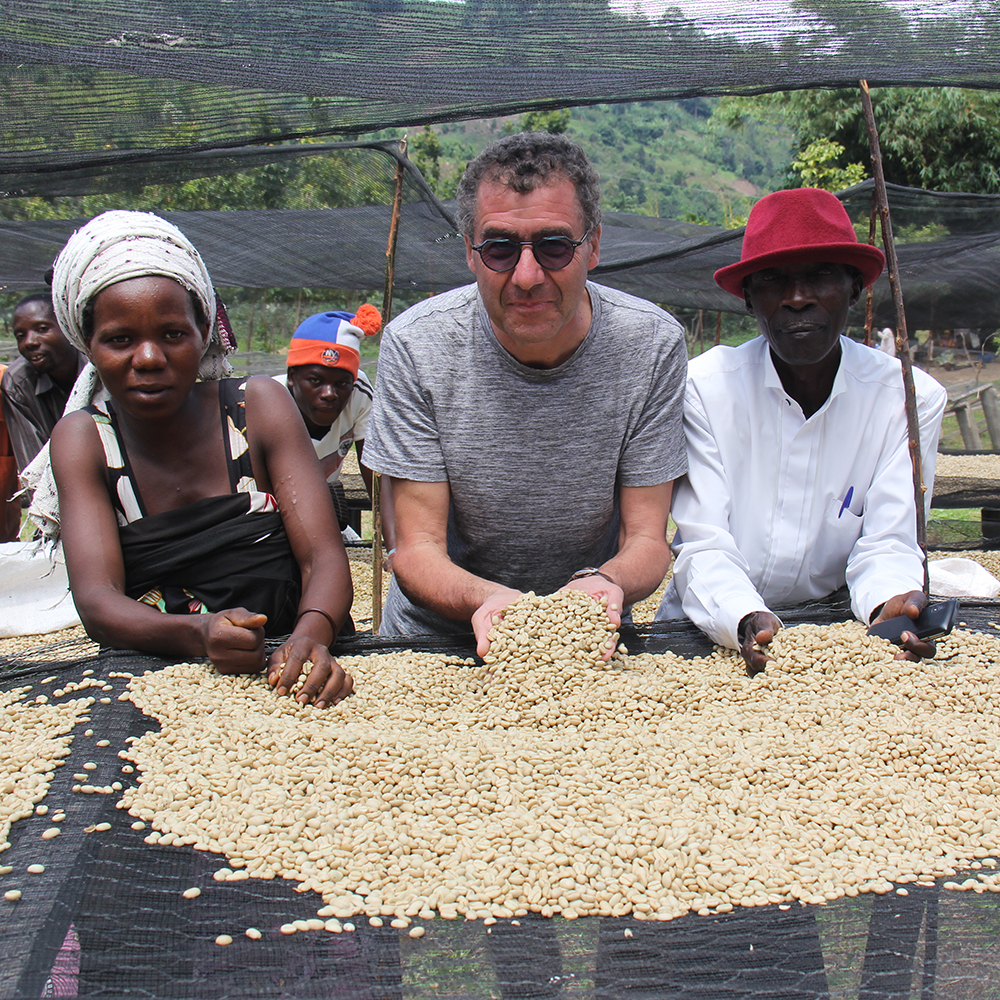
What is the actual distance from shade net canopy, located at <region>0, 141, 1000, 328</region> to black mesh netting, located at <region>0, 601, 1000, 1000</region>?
328cm

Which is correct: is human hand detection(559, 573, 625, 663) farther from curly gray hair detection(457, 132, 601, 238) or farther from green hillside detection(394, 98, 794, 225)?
green hillside detection(394, 98, 794, 225)

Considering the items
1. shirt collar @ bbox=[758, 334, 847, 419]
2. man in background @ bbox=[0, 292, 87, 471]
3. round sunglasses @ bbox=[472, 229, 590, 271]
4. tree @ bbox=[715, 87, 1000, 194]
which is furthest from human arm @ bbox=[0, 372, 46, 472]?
tree @ bbox=[715, 87, 1000, 194]

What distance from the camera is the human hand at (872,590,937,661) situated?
183 cm

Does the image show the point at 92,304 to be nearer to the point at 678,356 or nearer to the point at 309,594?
the point at 309,594

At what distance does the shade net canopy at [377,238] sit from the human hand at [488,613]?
2550 millimetres

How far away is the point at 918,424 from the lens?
219 centimetres

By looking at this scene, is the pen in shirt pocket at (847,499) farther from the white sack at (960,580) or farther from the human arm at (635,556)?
the white sack at (960,580)

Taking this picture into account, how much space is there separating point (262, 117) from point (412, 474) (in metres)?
1.70

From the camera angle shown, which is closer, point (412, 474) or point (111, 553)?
point (111, 553)

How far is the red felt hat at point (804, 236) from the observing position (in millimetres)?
2006

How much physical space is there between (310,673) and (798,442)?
1278mm

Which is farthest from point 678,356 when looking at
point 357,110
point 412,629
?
point 357,110

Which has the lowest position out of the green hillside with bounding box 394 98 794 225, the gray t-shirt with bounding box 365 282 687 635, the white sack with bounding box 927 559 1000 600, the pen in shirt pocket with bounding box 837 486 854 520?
the white sack with bounding box 927 559 1000 600

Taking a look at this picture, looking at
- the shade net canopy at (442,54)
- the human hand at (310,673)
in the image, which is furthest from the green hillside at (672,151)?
the human hand at (310,673)
